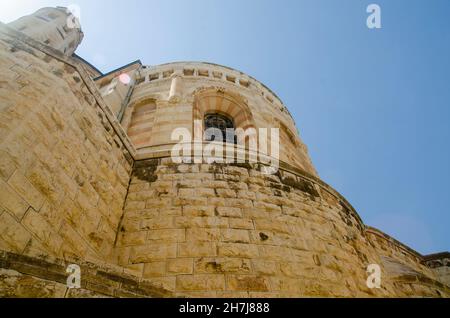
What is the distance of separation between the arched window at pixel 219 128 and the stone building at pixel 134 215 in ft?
7.65

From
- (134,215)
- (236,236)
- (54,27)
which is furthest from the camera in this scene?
(54,27)

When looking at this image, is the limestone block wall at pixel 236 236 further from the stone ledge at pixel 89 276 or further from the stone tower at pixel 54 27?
the stone tower at pixel 54 27

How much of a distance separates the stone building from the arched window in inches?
91.8

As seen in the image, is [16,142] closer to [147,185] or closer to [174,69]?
[147,185]

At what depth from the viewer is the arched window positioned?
322 inches

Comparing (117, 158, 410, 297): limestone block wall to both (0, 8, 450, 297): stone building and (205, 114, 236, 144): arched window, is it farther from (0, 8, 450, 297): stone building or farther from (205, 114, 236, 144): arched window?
(205, 114, 236, 144): arched window

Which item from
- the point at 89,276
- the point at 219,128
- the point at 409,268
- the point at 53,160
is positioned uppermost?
the point at 219,128

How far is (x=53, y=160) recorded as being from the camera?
3463 mm

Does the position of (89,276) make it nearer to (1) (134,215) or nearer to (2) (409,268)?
(1) (134,215)

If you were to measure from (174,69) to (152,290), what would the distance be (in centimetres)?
895

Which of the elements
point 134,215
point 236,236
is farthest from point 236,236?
point 134,215

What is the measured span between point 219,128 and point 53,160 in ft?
18.4

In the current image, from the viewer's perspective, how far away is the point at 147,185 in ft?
16.1
